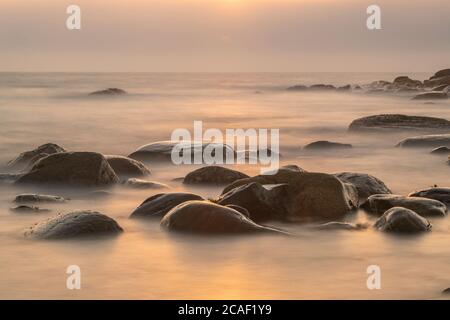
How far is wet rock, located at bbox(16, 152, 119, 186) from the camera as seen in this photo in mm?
13445

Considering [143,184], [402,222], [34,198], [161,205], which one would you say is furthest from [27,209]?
[402,222]

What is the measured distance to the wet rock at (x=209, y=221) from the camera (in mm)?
9836

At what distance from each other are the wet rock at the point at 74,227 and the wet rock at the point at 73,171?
331 centimetres

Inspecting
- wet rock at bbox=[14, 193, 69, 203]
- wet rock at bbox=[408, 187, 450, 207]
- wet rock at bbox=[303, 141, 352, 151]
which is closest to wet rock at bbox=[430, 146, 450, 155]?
wet rock at bbox=[303, 141, 352, 151]

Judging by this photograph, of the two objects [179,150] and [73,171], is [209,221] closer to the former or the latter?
[73,171]

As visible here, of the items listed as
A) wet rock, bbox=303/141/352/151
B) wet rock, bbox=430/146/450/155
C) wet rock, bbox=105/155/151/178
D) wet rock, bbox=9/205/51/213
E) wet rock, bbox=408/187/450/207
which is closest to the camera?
wet rock, bbox=9/205/51/213

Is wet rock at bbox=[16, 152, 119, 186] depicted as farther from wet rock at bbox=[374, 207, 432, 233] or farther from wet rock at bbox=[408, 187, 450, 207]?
wet rock at bbox=[374, 207, 432, 233]

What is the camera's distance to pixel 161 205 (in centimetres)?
1095

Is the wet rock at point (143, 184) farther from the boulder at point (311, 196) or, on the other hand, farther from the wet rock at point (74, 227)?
the wet rock at point (74, 227)

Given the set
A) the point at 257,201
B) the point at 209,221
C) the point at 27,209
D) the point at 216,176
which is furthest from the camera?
the point at 216,176

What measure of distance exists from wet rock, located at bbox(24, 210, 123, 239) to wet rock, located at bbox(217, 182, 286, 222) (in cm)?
156

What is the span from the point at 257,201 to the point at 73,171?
12.6 ft

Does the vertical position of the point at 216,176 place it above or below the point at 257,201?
above
